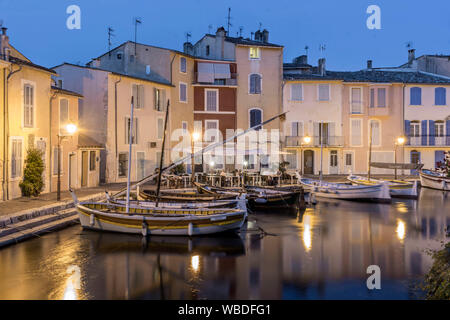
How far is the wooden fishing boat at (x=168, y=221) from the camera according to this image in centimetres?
1661

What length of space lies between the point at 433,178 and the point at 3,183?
30.9 meters

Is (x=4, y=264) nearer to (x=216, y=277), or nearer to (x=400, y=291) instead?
(x=216, y=277)

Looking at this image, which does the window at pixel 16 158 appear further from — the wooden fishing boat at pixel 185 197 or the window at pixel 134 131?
the window at pixel 134 131

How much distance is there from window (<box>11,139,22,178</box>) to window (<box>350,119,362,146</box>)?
2989cm

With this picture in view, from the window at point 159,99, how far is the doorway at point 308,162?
14.3 metres

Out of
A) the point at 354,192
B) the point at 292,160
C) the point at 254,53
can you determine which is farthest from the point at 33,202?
the point at 292,160

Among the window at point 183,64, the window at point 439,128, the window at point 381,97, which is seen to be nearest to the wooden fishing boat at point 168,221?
the window at point 183,64

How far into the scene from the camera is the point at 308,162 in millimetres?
42094

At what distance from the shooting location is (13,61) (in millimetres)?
20219

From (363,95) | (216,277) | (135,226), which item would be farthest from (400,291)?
(363,95)

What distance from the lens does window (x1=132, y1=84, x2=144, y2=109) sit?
32.4 meters

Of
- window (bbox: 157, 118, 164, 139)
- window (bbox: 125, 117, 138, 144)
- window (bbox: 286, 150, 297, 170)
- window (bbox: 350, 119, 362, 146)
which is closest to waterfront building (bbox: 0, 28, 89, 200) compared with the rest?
window (bbox: 125, 117, 138, 144)

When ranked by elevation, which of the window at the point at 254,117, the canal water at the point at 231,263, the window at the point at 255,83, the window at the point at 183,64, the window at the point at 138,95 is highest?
the window at the point at 183,64

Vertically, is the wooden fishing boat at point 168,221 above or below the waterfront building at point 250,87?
below
